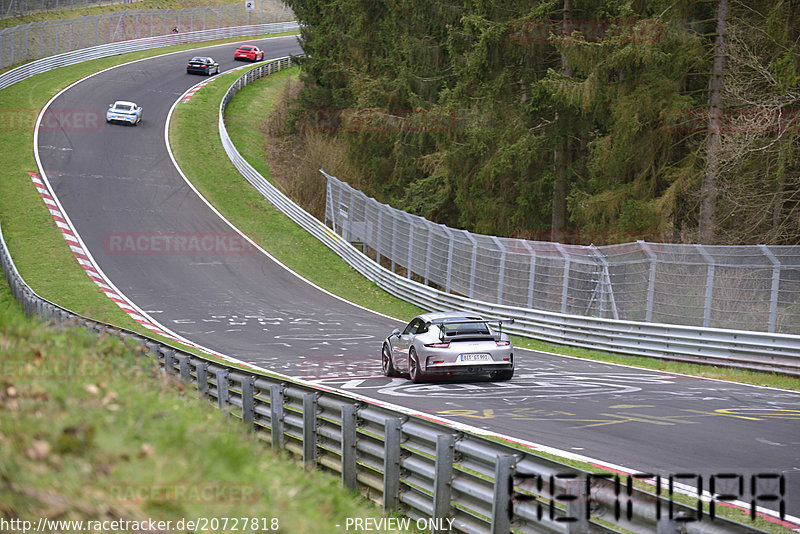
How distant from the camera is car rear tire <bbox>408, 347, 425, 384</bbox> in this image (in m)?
16.7

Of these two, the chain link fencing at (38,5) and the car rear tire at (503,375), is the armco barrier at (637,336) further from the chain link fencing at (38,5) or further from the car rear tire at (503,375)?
the chain link fencing at (38,5)

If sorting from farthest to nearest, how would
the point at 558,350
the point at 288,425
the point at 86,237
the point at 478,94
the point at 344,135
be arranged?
the point at 344,135 < the point at 86,237 < the point at 478,94 < the point at 558,350 < the point at 288,425

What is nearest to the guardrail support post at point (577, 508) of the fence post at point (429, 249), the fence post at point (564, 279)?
the fence post at point (564, 279)

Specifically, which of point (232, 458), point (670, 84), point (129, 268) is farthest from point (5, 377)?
point (129, 268)

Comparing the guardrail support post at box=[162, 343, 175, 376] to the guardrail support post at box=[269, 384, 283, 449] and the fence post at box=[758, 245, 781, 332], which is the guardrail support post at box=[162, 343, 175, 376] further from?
the fence post at box=[758, 245, 781, 332]

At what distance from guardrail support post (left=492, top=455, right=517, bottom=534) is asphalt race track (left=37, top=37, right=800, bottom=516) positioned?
3.03 metres

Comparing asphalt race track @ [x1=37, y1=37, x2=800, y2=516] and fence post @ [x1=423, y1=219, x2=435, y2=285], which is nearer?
asphalt race track @ [x1=37, y1=37, x2=800, y2=516]

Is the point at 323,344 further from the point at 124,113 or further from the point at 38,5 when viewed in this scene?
the point at 38,5

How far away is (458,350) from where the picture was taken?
16.2 meters

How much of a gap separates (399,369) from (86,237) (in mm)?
25361

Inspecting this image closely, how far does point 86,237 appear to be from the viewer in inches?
1527

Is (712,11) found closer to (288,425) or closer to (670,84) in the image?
(670,84)

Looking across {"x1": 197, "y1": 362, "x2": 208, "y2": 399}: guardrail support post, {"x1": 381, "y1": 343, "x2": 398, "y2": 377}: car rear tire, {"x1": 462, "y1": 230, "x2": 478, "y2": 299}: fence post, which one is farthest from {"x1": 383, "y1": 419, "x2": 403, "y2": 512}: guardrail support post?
{"x1": 462, "y1": 230, "x2": 478, "y2": 299}: fence post

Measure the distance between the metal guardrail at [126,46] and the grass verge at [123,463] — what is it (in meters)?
61.1
